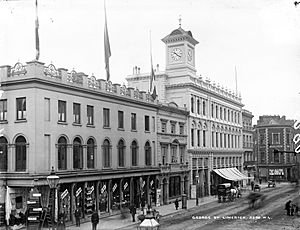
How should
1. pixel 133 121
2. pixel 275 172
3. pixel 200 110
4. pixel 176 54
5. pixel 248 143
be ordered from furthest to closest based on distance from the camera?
pixel 248 143
pixel 200 110
pixel 275 172
pixel 176 54
pixel 133 121

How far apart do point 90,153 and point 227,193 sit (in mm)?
13918

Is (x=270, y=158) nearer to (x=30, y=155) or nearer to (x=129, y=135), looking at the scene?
→ (x=129, y=135)

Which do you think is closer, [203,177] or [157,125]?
[157,125]

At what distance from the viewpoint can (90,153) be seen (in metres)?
27.3

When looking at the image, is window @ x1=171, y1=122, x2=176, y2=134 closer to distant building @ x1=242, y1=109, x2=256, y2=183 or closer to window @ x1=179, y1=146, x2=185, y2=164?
window @ x1=179, y1=146, x2=185, y2=164

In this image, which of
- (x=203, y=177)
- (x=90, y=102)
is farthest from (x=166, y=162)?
(x=90, y=102)

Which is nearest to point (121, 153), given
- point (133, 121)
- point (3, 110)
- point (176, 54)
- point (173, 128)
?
point (133, 121)

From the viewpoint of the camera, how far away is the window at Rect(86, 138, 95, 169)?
89.0 ft

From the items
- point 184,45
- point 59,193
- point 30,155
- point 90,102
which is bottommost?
point 59,193

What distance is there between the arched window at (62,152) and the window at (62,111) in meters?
1.04

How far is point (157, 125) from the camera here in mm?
36375

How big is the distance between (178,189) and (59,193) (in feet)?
55.1

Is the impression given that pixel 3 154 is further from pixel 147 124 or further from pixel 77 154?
pixel 147 124

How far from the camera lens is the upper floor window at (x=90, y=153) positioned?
89.0 ft
